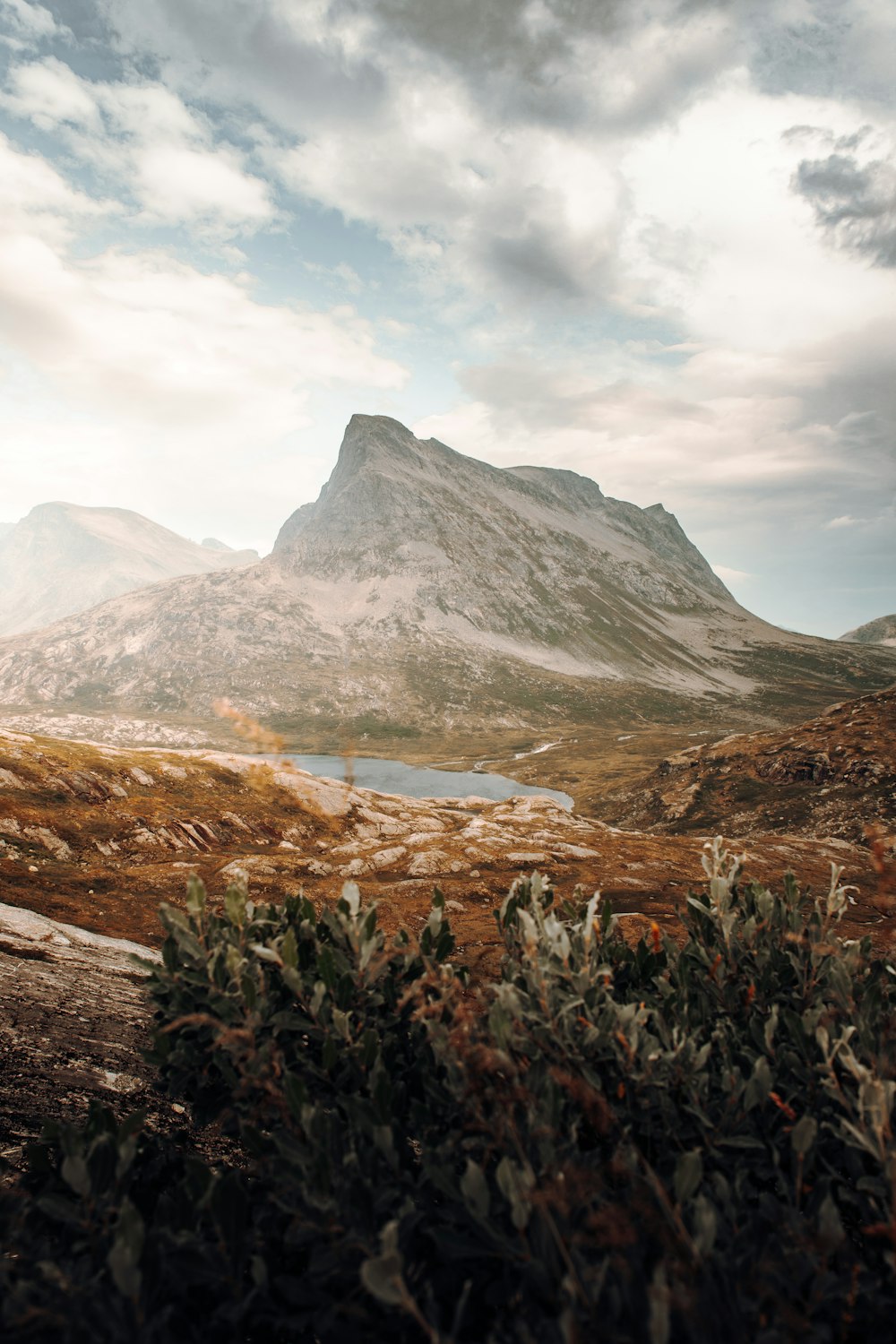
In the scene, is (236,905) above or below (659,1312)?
above

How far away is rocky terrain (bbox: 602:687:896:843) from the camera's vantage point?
56.0m

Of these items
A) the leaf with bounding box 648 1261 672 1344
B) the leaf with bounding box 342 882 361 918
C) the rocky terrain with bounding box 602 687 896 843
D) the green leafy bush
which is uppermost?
the leaf with bounding box 342 882 361 918

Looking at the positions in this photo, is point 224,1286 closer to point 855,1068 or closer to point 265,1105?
point 265,1105

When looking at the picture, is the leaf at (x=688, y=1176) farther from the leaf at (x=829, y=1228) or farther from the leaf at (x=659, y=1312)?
the leaf at (x=659, y=1312)

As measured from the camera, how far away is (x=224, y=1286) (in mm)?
2775

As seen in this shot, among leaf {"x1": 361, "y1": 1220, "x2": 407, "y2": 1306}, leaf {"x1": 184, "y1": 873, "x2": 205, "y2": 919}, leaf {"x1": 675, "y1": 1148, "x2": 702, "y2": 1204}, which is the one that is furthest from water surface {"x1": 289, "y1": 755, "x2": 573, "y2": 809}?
leaf {"x1": 361, "y1": 1220, "x2": 407, "y2": 1306}

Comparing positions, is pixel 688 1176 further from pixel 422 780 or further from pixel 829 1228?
pixel 422 780

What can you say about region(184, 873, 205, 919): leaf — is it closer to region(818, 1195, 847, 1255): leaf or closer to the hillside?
region(818, 1195, 847, 1255): leaf

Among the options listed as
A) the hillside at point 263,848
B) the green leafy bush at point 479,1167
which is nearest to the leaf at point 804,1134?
the green leafy bush at point 479,1167

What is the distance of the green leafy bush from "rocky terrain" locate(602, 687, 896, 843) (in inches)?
2295

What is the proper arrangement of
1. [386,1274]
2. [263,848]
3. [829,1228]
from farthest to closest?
[263,848] < [829,1228] < [386,1274]

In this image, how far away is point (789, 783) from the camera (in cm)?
6456

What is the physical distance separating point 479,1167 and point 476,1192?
1.59ft

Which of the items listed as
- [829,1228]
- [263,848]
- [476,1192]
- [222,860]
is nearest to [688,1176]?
[829,1228]
